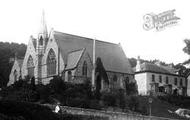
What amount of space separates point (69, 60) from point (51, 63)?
4.14 m

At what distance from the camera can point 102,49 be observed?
79.1 meters

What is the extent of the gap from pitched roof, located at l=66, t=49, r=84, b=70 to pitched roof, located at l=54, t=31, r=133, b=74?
94 cm

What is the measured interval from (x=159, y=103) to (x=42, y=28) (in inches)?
915

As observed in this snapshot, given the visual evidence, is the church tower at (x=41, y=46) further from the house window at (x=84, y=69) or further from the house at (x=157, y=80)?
the house at (x=157, y=80)

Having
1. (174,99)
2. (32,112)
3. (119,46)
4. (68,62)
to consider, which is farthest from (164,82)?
(32,112)

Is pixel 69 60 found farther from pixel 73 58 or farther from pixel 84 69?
pixel 84 69

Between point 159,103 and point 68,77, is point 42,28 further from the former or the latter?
point 159,103

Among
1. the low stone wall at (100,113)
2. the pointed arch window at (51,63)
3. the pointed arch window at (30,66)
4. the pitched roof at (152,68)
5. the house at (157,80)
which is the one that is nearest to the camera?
the low stone wall at (100,113)

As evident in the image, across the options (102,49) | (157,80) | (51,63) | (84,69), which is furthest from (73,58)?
(157,80)

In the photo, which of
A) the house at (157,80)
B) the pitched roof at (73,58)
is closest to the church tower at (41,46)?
the pitched roof at (73,58)

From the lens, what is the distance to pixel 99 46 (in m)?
78.9

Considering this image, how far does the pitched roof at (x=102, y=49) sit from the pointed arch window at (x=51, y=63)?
2.24 meters

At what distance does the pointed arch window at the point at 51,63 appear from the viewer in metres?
72.4

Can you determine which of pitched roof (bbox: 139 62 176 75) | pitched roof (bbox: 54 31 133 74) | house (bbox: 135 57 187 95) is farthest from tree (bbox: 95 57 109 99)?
pitched roof (bbox: 139 62 176 75)
